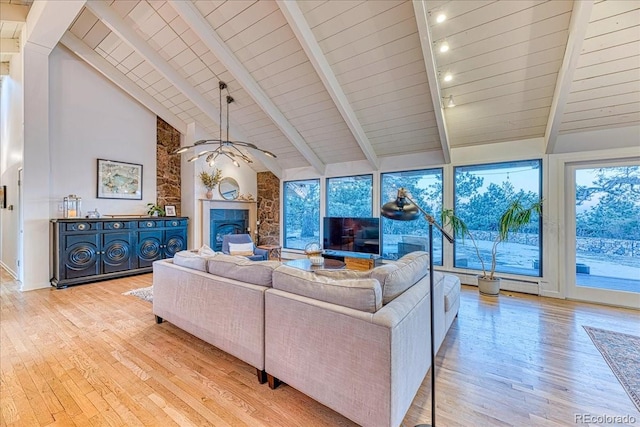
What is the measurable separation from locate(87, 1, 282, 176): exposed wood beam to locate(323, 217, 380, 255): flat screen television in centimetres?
305

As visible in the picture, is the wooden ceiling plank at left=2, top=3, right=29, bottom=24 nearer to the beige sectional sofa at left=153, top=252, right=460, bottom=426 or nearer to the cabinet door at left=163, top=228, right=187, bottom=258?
the cabinet door at left=163, top=228, right=187, bottom=258

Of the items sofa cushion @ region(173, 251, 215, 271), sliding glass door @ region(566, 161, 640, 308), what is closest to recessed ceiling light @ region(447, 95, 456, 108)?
sliding glass door @ region(566, 161, 640, 308)

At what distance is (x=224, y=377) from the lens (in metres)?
2.12

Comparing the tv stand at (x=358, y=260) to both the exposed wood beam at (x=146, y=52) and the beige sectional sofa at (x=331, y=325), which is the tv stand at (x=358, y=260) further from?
the exposed wood beam at (x=146, y=52)

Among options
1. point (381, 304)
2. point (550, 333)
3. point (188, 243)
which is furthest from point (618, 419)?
point (188, 243)

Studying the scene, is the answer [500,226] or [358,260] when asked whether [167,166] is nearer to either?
[358,260]

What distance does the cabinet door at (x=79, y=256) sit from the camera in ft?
14.5

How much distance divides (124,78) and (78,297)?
4056mm

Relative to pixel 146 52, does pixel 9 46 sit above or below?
above

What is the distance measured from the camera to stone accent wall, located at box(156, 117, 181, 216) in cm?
616

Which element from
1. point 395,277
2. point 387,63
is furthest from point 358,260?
point 387,63

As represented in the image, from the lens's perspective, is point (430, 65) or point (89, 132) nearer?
point (430, 65)

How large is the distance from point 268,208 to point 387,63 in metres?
4.73

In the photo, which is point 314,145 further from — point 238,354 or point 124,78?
point 238,354
